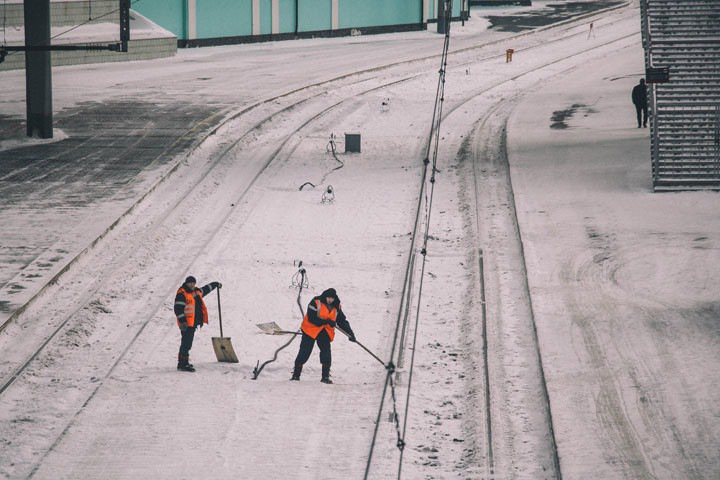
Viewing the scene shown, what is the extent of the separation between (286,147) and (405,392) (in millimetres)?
18599

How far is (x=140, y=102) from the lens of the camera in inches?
1553

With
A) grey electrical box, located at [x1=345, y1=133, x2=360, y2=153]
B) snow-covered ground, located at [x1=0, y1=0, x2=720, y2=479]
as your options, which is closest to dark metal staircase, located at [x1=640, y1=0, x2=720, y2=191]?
snow-covered ground, located at [x1=0, y1=0, x2=720, y2=479]

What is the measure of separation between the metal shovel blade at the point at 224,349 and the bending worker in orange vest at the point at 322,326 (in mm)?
1156

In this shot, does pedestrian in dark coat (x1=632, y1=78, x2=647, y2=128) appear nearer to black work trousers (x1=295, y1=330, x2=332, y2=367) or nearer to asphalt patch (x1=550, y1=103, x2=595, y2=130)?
asphalt patch (x1=550, y1=103, x2=595, y2=130)

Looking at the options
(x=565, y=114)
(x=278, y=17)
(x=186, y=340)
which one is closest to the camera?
(x=186, y=340)

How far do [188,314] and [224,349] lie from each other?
849mm

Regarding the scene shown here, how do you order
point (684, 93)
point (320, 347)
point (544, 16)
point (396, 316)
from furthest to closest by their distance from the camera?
point (544, 16)
point (684, 93)
point (396, 316)
point (320, 347)

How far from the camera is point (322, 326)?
16.1 metres

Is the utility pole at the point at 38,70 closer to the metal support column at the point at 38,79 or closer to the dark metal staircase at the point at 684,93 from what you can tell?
the metal support column at the point at 38,79

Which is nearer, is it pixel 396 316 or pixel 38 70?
pixel 396 316

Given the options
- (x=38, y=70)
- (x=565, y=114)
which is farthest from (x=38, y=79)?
(x=565, y=114)

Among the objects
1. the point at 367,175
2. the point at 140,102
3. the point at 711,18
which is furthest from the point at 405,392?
the point at 140,102

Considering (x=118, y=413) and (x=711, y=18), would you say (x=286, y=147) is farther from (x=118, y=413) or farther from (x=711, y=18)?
(x=118, y=413)

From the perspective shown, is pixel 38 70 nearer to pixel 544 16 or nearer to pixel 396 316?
pixel 396 316
